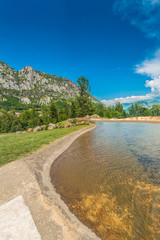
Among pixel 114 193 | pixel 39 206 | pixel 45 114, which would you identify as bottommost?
pixel 114 193

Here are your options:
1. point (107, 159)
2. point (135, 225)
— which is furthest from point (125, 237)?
point (107, 159)

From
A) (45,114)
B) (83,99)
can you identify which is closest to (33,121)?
(45,114)

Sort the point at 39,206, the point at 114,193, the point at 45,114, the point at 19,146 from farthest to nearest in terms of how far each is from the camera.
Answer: the point at 45,114 < the point at 19,146 < the point at 114,193 < the point at 39,206

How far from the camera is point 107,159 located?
8594mm

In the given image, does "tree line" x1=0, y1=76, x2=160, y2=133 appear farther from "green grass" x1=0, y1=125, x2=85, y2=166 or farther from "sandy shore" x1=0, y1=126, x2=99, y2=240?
"sandy shore" x1=0, y1=126, x2=99, y2=240

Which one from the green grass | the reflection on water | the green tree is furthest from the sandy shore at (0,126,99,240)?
the green tree

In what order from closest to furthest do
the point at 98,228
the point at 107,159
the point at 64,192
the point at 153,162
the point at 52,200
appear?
the point at 98,228
the point at 52,200
the point at 64,192
the point at 153,162
the point at 107,159

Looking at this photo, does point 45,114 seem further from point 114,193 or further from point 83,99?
point 114,193

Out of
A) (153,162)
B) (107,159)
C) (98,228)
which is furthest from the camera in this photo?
(107,159)

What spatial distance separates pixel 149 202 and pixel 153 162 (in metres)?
4.54

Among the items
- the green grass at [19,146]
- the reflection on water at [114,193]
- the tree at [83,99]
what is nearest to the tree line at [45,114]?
the tree at [83,99]

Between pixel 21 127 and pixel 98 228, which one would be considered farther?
pixel 21 127

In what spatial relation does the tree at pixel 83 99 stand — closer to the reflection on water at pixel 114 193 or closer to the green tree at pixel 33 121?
the green tree at pixel 33 121

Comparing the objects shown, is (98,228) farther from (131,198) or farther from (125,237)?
(131,198)
